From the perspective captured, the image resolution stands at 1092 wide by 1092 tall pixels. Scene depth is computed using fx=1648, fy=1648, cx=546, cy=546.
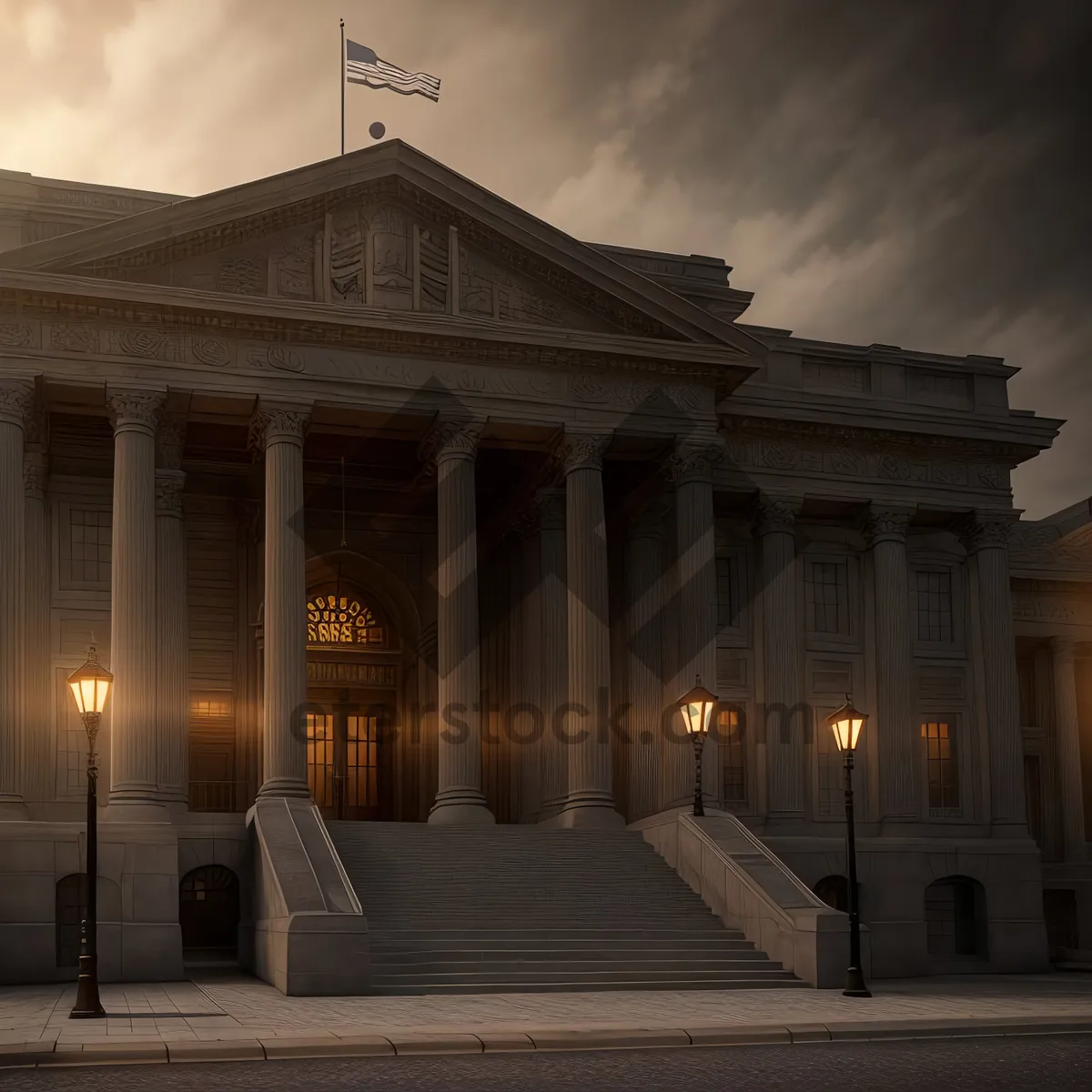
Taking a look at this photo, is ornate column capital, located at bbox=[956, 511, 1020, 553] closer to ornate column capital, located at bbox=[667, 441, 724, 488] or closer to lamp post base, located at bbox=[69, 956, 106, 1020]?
ornate column capital, located at bbox=[667, 441, 724, 488]

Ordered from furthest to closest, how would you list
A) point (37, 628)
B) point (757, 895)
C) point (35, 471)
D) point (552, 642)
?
point (552, 642)
point (35, 471)
point (37, 628)
point (757, 895)

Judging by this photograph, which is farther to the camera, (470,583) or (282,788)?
(470,583)

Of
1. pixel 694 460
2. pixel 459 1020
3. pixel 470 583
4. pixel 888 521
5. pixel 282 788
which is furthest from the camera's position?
pixel 888 521

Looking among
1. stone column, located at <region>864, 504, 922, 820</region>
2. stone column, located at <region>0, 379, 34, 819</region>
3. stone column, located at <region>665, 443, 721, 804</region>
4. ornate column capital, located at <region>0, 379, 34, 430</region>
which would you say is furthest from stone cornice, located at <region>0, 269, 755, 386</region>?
stone column, located at <region>864, 504, 922, 820</region>

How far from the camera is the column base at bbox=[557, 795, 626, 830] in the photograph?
37844 mm

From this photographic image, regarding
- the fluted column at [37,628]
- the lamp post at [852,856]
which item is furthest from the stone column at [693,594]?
the fluted column at [37,628]

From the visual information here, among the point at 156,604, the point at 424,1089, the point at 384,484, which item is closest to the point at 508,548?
the point at 384,484

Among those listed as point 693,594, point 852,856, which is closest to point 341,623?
point 693,594

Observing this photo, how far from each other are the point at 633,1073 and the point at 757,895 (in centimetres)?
1448

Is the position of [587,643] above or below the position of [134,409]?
below

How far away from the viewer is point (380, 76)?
39.9 meters

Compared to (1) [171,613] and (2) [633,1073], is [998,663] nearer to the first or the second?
(1) [171,613]

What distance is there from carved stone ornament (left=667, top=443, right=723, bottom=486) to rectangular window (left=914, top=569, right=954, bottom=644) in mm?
9594

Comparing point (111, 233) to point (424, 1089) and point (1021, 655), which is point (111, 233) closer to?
point (424, 1089)
